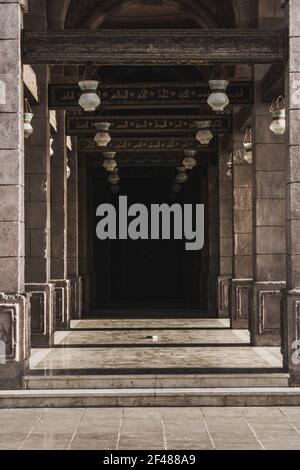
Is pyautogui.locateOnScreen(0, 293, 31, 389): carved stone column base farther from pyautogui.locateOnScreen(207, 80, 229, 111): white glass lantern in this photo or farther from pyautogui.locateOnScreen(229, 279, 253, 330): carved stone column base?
pyautogui.locateOnScreen(229, 279, 253, 330): carved stone column base

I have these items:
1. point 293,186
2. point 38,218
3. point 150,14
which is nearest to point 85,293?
point 150,14

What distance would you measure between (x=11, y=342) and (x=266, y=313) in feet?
20.6

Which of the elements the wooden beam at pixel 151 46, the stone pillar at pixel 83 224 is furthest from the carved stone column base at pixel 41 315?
the stone pillar at pixel 83 224

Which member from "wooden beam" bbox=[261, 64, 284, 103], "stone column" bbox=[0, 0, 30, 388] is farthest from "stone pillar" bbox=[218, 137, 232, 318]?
"stone column" bbox=[0, 0, 30, 388]

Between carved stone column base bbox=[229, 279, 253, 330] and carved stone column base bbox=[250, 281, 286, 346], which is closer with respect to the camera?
carved stone column base bbox=[250, 281, 286, 346]

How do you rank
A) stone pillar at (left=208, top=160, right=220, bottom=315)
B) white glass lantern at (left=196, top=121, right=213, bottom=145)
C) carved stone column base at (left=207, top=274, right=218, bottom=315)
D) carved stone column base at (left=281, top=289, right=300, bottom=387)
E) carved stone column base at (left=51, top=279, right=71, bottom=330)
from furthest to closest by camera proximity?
stone pillar at (left=208, top=160, right=220, bottom=315)
carved stone column base at (left=207, top=274, right=218, bottom=315)
carved stone column base at (left=51, top=279, right=71, bottom=330)
white glass lantern at (left=196, top=121, right=213, bottom=145)
carved stone column base at (left=281, top=289, right=300, bottom=387)

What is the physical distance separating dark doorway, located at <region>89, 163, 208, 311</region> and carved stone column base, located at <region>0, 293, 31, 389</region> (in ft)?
66.5

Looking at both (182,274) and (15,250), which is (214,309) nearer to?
(182,274)

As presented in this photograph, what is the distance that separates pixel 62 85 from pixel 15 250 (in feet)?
19.4

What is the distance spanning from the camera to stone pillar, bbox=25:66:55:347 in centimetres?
1772

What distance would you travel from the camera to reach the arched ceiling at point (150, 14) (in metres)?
21.7

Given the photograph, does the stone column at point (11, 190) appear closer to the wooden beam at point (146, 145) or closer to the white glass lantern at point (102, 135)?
the white glass lantern at point (102, 135)

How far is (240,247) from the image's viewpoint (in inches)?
833

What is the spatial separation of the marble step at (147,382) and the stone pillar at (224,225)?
12114 mm
